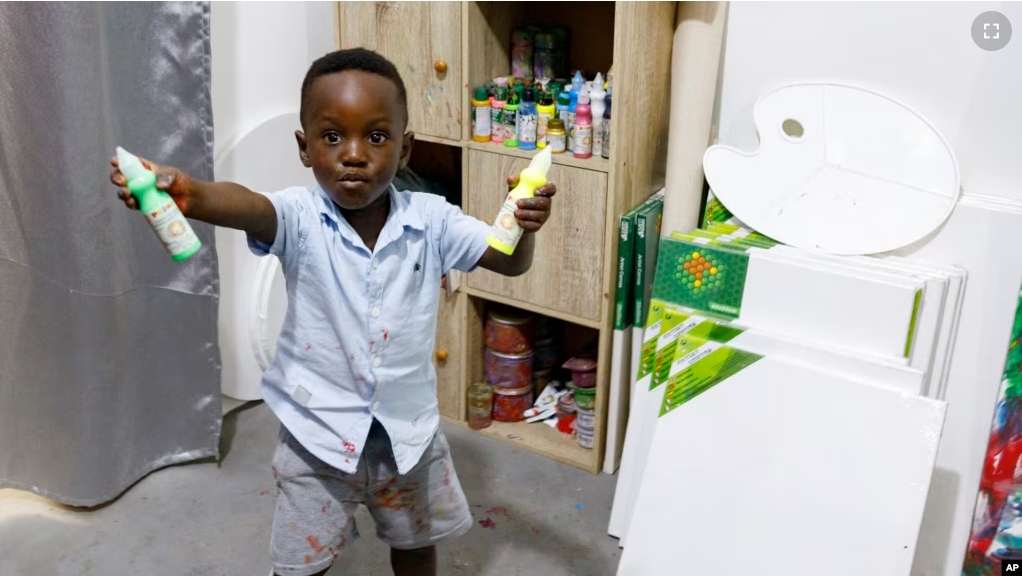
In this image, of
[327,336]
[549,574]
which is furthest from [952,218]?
[327,336]

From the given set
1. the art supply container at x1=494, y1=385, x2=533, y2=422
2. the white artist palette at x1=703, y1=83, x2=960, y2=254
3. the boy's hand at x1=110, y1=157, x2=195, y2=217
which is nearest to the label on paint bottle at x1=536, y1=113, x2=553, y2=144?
the white artist palette at x1=703, y1=83, x2=960, y2=254

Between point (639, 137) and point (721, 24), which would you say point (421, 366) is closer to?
point (639, 137)

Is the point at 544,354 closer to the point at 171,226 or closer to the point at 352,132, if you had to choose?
the point at 352,132

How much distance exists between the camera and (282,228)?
4.66 ft

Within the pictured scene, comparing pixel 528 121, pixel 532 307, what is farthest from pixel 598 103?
pixel 532 307

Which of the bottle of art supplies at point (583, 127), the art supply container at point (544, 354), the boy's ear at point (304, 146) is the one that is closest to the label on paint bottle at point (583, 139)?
the bottle of art supplies at point (583, 127)

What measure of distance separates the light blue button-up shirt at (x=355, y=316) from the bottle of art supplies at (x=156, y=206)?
0.20 meters

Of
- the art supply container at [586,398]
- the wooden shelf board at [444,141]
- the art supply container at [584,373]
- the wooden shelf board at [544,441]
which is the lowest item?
the wooden shelf board at [544,441]

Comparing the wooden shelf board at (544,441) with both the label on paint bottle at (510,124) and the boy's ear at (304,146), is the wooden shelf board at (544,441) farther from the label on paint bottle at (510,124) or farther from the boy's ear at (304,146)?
the boy's ear at (304,146)

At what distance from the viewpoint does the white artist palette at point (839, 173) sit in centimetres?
191

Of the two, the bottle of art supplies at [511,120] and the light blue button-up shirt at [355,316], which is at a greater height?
the bottle of art supplies at [511,120]

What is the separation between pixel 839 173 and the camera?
1985mm

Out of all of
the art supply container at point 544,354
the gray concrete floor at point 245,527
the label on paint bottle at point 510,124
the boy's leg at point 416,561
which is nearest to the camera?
the boy's leg at point 416,561

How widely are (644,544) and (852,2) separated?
1.20 m
